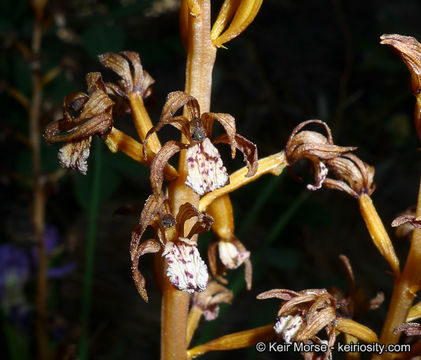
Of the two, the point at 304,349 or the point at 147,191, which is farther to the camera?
the point at 147,191

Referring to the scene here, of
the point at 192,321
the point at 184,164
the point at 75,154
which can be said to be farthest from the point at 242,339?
the point at 75,154

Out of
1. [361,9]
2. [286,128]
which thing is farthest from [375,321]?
[361,9]

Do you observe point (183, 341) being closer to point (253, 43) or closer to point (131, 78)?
point (131, 78)

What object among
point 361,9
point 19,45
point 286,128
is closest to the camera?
point 19,45

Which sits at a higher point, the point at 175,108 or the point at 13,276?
the point at 175,108

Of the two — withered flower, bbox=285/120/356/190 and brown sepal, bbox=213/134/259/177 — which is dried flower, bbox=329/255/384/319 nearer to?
withered flower, bbox=285/120/356/190

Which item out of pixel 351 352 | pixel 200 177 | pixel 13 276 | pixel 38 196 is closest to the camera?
pixel 200 177

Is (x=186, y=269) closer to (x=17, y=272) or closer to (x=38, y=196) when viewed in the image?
(x=38, y=196)
